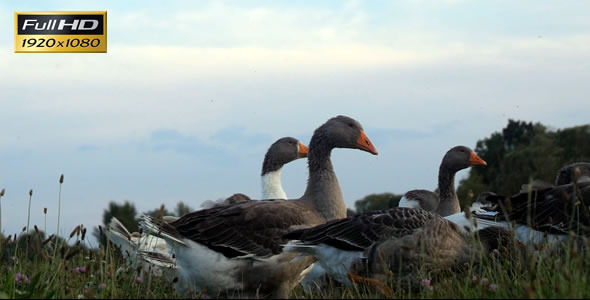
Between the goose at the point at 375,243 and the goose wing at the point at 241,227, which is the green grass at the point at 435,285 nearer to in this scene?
the goose at the point at 375,243

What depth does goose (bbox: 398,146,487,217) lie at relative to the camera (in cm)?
1747

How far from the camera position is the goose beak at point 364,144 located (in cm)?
1186

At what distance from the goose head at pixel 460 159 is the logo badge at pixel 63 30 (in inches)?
362

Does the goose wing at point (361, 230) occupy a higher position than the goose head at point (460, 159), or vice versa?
the goose head at point (460, 159)

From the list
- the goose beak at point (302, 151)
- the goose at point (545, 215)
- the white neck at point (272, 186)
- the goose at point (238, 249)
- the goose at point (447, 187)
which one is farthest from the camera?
the goose at point (447, 187)

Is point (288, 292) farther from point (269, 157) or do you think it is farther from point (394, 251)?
point (269, 157)

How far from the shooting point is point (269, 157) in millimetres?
16266

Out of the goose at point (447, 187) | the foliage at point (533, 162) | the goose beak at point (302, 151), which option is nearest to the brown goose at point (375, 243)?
the goose beak at point (302, 151)

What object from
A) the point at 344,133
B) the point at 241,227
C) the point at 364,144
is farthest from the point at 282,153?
the point at 241,227

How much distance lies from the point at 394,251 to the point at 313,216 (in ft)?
5.10

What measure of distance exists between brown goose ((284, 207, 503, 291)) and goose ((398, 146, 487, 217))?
831cm

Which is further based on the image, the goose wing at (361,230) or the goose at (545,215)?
the goose at (545,215)

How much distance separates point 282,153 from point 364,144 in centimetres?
452

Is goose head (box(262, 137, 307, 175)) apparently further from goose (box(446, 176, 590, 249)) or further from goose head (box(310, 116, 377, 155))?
goose (box(446, 176, 590, 249))
